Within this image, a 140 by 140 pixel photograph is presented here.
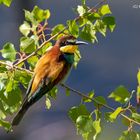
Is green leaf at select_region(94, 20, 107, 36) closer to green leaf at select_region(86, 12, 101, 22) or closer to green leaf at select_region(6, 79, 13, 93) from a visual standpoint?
green leaf at select_region(86, 12, 101, 22)

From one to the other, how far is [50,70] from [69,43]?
0.07m

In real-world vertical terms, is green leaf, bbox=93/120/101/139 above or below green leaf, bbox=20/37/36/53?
below

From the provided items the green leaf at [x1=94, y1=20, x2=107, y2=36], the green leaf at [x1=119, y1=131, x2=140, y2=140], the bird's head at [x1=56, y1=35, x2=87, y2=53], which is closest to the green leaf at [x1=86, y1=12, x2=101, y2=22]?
the green leaf at [x1=94, y1=20, x2=107, y2=36]

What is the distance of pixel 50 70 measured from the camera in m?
1.53

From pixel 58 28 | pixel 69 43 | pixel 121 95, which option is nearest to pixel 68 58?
pixel 69 43

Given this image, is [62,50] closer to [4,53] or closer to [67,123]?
[4,53]

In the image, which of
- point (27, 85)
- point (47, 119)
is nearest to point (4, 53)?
point (27, 85)

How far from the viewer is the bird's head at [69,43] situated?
153 cm

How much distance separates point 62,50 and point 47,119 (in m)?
1.73

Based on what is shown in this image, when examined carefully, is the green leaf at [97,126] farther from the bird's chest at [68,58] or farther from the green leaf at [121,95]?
the bird's chest at [68,58]

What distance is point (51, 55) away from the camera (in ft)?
4.99

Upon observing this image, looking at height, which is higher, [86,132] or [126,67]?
[86,132]

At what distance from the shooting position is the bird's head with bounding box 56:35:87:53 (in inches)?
60.4

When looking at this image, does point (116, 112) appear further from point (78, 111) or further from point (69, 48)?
point (69, 48)
